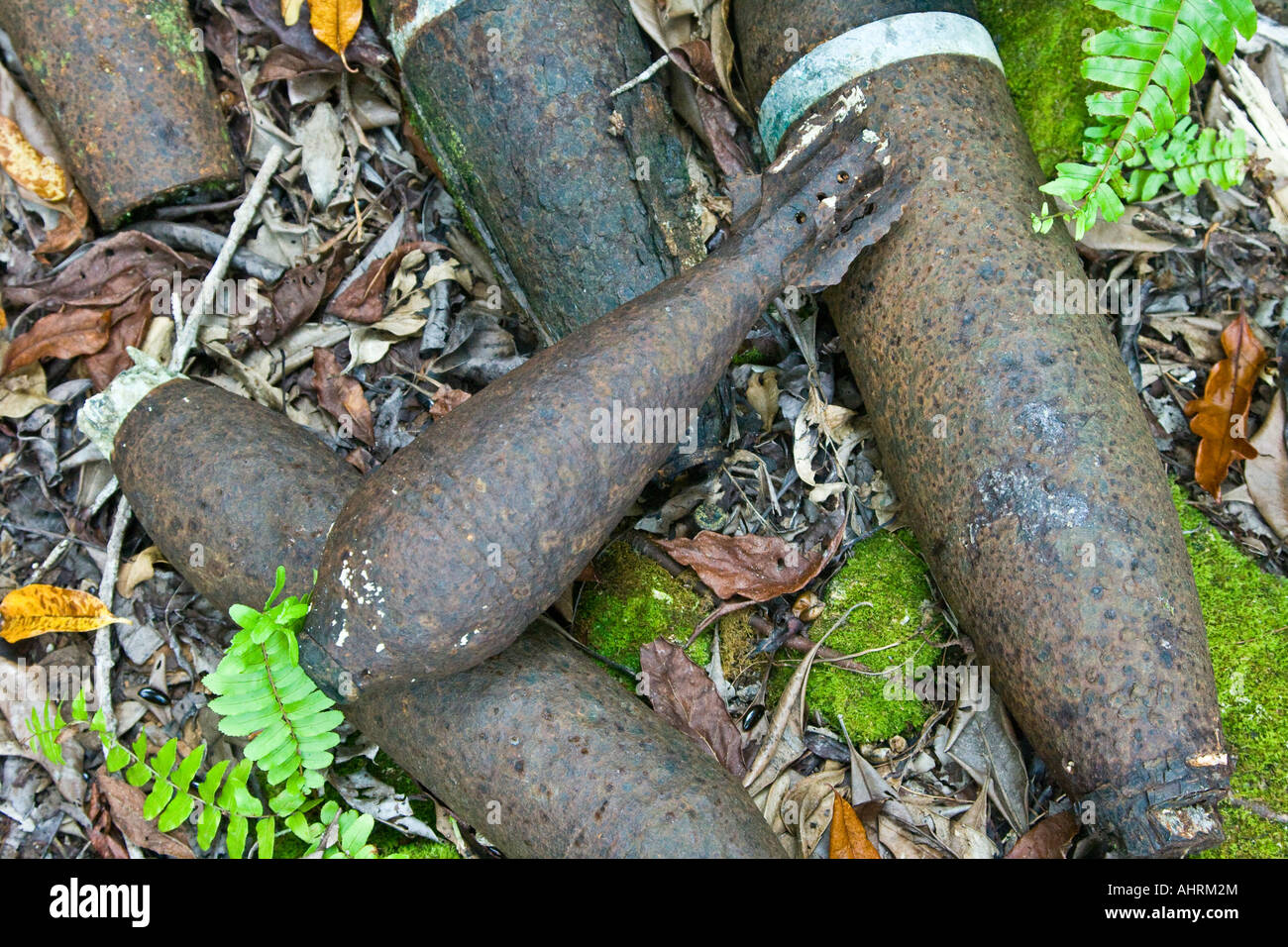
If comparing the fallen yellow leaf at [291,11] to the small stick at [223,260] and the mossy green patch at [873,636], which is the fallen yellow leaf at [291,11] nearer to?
the small stick at [223,260]

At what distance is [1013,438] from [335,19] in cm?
257

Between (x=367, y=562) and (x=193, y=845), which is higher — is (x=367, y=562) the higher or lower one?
the higher one

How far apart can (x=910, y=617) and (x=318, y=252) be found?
7.81 feet

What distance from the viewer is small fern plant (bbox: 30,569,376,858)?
2.16m

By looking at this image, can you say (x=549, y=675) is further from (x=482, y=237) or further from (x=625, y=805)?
(x=482, y=237)

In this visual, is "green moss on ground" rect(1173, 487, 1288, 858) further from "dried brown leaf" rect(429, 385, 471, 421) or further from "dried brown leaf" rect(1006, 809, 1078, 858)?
"dried brown leaf" rect(429, 385, 471, 421)

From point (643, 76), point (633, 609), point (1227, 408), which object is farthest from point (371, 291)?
point (1227, 408)

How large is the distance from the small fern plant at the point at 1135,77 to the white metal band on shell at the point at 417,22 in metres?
1.75

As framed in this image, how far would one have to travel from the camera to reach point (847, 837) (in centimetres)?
258

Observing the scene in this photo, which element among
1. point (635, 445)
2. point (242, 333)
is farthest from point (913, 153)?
point (242, 333)

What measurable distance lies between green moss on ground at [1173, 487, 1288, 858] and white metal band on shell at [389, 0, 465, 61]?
266cm

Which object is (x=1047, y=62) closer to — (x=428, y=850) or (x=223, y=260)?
(x=223, y=260)

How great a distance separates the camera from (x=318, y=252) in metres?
3.33

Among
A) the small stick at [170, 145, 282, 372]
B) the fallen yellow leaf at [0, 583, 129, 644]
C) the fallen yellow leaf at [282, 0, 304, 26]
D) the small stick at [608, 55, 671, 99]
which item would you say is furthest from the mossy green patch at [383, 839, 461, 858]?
the fallen yellow leaf at [282, 0, 304, 26]
